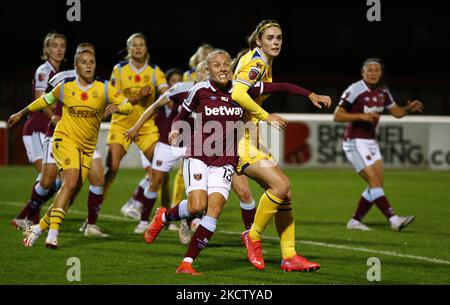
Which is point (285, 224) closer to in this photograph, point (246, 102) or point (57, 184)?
point (246, 102)

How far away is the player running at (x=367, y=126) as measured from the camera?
11352 millimetres

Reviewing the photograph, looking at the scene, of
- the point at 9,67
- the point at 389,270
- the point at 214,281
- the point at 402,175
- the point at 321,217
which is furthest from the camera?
the point at 9,67

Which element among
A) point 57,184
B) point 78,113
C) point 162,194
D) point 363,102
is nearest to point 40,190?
point 57,184

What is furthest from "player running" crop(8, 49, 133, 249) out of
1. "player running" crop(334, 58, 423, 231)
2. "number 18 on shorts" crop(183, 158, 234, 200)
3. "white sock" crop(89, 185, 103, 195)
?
"player running" crop(334, 58, 423, 231)

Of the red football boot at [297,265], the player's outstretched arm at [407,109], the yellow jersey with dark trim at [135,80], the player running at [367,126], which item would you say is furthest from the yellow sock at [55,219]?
the player's outstretched arm at [407,109]

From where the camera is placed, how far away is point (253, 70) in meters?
7.71

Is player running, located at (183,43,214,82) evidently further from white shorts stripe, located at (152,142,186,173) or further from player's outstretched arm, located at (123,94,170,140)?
player's outstretched arm, located at (123,94,170,140)

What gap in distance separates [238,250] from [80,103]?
2.19 m

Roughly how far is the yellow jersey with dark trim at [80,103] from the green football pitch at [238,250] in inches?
44.8

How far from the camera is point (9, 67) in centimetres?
2725

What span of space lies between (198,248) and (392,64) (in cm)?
2221

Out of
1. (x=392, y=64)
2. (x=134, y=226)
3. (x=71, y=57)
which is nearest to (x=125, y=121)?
(x=134, y=226)

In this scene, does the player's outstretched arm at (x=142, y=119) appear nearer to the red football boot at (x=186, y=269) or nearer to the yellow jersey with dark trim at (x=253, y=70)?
the yellow jersey with dark trim at (x=253, y=70)

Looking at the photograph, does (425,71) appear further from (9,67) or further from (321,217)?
(321,217)
